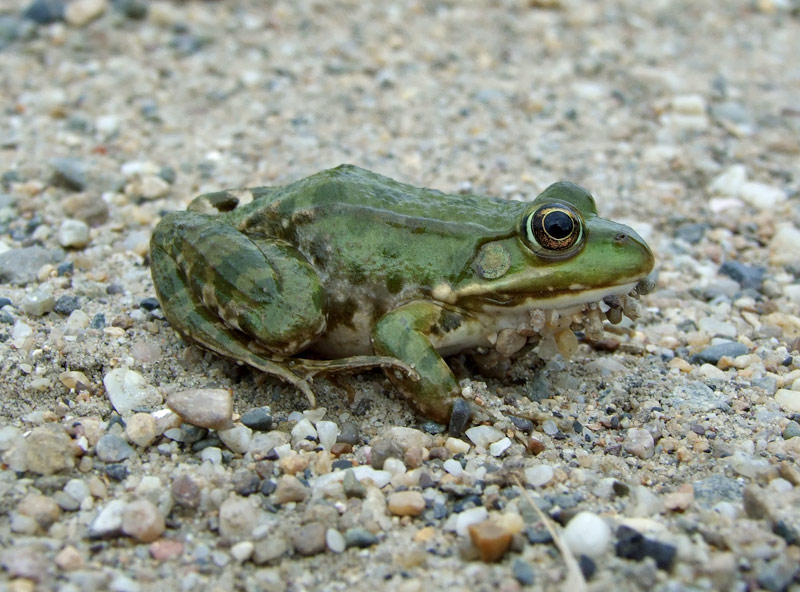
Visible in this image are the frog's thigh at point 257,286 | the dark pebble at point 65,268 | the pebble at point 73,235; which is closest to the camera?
the frog's thigh at point 257,286

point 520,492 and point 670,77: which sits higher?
point 670,77

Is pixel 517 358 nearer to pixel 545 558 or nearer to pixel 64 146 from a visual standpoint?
pixel 545 558

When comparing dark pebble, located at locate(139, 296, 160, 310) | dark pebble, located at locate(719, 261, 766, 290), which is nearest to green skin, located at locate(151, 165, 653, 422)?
dark pebble, located at locate(139, 296, 160, 310)

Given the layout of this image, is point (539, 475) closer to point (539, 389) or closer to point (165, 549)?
point (539, 389)

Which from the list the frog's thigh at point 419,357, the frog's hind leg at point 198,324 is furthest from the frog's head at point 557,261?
the frog's hind leg at point 198,324

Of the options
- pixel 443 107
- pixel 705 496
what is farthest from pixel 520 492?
pixel 443 107

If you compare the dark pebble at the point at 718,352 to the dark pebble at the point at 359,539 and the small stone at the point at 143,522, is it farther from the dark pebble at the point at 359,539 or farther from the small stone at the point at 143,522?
the small stone at the point at 143,522

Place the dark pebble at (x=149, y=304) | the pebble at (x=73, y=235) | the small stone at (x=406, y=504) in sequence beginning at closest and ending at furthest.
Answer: the small stone at (x=406, y=504)
the dark pebble at (x=149, y=304)
the pebble at (x=73, y=235)
